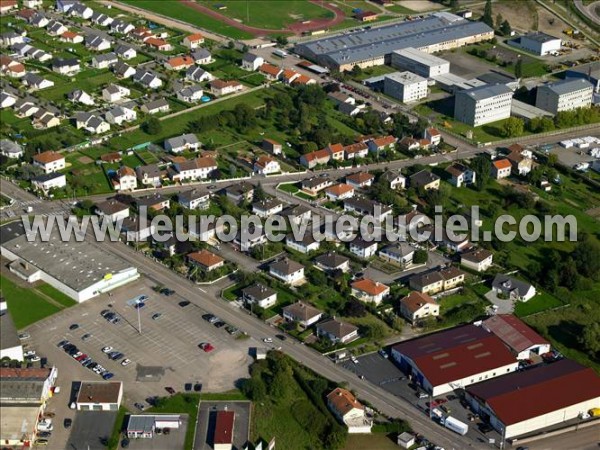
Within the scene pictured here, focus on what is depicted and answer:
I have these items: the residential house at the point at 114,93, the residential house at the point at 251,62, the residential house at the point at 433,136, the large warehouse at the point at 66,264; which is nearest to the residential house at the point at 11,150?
the residential house at the point at 114,93

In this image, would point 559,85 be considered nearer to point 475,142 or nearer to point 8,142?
point 475,142

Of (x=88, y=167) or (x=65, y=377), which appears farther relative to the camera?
(x=88, y=167)

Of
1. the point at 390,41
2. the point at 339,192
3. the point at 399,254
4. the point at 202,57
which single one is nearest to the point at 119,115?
the point at 202,57

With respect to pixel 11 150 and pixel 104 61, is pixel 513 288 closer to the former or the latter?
pixel 11 150

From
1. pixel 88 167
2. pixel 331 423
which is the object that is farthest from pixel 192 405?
pixel 88 167

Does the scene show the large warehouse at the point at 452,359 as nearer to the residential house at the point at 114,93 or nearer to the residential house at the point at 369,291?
the residential house at the point at 369,291

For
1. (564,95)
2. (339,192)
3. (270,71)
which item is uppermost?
(564,95)

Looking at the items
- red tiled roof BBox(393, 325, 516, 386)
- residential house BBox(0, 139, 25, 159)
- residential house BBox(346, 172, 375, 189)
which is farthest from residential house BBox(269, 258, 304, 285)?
residential house BBox(0, 139, 25, 159)
